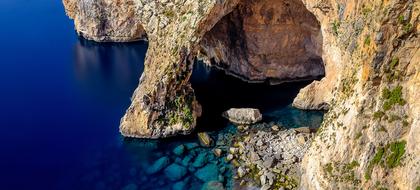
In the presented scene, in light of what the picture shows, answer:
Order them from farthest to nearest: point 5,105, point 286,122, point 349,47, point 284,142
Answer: point 5,105, point 286,122, point 284,142, point 349,47

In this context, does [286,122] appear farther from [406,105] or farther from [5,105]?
[5,105]

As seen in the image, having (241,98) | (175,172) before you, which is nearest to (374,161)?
(175,172)

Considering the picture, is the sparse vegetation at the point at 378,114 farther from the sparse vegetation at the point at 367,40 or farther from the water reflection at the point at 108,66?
the water reflection at the point at 108,66

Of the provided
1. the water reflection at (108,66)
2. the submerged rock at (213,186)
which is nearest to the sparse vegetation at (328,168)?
the submerged rock at (213,186)

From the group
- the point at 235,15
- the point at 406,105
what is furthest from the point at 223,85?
the point at 406,105

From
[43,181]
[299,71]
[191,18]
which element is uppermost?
[191,18]

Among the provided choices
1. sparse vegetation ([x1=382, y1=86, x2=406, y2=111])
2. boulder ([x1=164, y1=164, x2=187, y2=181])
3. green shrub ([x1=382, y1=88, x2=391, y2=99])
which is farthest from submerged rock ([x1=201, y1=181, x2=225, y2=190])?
green shrub ([x1=382, y1=88, x2=391, y2=99])

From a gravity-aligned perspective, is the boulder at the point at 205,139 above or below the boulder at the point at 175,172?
above
